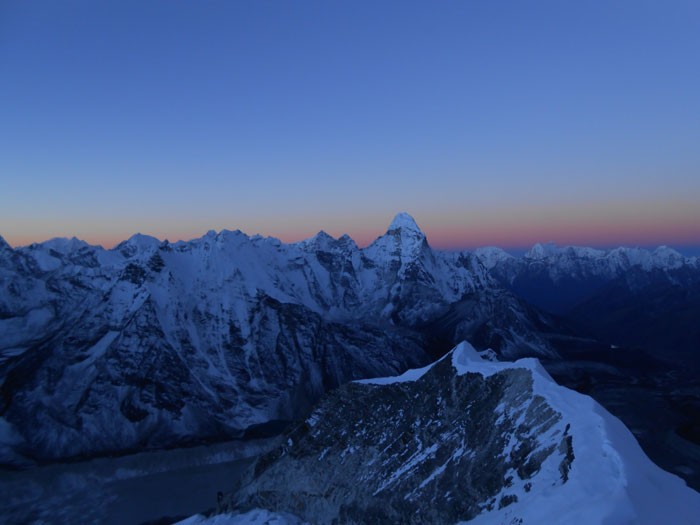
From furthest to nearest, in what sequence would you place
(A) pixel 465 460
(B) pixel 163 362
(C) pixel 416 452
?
(B) pixel 163 362 < (C) pixel 416 452 < (A) pixel 465 460

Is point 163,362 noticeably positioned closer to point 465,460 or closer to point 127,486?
point 127,486

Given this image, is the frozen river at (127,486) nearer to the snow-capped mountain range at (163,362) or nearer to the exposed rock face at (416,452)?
the snow-capped mountain range at (163,362)

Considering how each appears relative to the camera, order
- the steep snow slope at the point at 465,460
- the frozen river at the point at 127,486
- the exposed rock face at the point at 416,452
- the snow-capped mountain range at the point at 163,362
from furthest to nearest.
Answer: the snow-capped mountain range at the point at 163,362, the frozen river at the point at 127,486, the exposed rock face at the point at 416,452, the steep snow slope at the point at 465,460

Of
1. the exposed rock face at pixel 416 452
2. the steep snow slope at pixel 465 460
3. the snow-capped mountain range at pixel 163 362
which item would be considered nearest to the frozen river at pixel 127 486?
the snow-capped mountain range at pixel 163 362

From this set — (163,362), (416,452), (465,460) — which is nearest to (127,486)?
(163,362)

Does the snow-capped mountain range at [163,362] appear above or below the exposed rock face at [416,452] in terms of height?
below

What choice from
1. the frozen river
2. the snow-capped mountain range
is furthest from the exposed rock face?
the snow-capped mountain range
